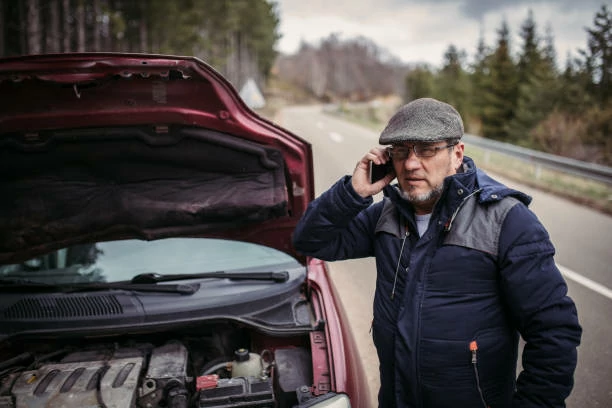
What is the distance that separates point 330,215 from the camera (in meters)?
2.11

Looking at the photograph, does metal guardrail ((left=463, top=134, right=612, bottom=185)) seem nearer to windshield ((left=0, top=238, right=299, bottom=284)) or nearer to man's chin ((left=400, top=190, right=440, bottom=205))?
windshield ((left=0, top=238, right=299, bottom=284))

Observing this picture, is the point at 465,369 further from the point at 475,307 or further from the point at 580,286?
the point at 580,286

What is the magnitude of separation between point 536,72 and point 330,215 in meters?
31.7

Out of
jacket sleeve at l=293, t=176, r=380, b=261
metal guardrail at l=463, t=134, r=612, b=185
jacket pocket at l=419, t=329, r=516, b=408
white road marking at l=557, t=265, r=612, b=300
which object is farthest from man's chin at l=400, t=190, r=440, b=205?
metal guardrail at l=463, t=134, r=612, b=185

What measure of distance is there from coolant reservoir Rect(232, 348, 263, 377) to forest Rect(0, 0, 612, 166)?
12748 millimetres

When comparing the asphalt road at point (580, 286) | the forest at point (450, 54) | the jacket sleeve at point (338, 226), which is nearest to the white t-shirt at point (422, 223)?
the jacket sleeve at point (338, 226)

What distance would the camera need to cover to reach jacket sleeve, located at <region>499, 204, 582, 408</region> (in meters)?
1.60

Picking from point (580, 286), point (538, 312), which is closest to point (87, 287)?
point (538, 312)

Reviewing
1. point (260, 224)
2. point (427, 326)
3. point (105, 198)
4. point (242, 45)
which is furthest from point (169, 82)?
point (242, 45)

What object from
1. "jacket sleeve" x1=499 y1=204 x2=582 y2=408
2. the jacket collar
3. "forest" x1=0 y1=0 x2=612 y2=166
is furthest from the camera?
"forest" x1=0 y1=0 x2=612 y2=166

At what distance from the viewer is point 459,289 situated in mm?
1770

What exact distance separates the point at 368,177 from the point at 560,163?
10.6 metres

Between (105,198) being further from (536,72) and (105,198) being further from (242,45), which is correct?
(242,45)

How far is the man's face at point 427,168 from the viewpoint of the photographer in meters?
1.86
